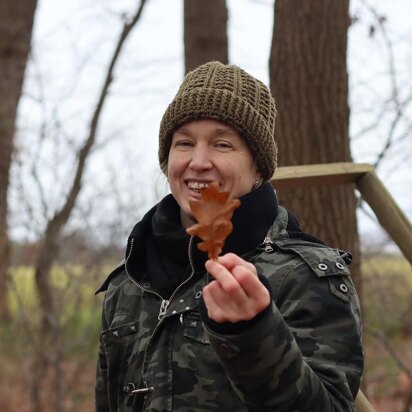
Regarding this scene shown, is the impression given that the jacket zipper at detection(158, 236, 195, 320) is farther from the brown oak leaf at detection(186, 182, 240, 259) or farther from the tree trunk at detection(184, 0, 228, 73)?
the tree trunk at detection(184, 0, 228, 73)

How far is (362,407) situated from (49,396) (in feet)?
21.5

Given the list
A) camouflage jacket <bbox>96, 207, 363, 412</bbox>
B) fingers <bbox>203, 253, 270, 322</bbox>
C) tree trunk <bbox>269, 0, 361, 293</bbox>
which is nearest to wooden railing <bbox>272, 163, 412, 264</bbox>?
tree trunk <bbox>269, 0, 361, 293</bbox>

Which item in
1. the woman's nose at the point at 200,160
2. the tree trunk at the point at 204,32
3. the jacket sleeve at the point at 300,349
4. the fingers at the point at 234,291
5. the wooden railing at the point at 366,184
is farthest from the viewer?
the tree trunk at the point at 204,32

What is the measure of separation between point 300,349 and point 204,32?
409 cm

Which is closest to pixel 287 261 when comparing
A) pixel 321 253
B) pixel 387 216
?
pixel 321 253

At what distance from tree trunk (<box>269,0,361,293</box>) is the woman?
5.98 feet

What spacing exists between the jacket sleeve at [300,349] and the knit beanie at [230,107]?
37 centimetres

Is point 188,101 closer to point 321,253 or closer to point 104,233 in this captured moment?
point 321,253

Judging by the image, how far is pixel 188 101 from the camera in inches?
93.4

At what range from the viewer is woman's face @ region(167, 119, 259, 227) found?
89.1 inches

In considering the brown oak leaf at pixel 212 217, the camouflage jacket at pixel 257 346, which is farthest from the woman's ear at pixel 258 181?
the brown oak leaf at pixel 212 217

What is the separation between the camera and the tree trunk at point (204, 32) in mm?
5777

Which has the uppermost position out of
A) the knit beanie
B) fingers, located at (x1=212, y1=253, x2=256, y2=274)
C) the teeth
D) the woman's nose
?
the knit beanie

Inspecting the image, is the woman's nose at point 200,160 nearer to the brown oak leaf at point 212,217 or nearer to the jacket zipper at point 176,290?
the jacket zipper at point 176,290
